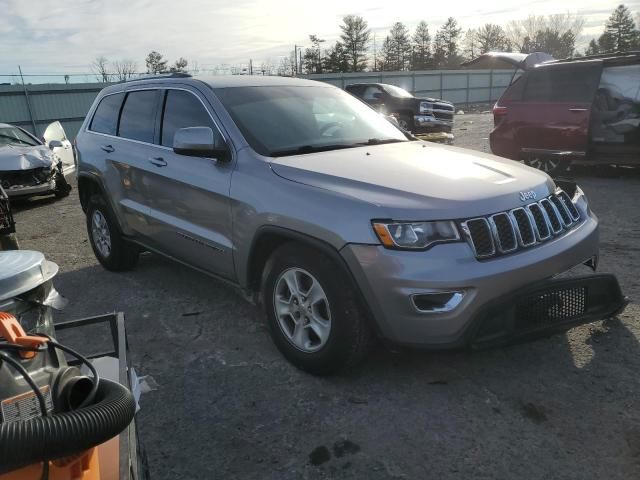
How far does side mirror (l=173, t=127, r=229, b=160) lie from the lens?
350cm

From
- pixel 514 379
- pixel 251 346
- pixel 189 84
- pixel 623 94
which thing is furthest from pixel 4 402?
pixel 623 94

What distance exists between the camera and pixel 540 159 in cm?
876

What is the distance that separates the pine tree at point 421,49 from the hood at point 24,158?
50.3 meters

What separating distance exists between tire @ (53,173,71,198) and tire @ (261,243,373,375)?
7893 mm

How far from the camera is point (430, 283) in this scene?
266 cm

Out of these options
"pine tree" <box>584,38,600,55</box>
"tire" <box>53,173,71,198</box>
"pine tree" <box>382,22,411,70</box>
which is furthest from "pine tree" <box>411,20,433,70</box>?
"tire" <box>53,173,71,198</box>

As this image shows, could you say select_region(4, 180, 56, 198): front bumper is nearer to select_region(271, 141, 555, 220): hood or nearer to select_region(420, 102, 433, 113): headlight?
select_region(271, 141, 555, 220): hood

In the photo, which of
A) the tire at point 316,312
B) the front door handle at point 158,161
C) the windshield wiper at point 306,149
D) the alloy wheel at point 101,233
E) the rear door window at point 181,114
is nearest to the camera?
the tire at point 316,312

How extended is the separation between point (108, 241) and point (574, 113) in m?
6.79

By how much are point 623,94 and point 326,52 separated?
43854 mm

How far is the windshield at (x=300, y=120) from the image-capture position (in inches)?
143

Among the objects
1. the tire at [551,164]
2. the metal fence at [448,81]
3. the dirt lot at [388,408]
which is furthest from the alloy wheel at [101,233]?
the metal fence at [448,81]

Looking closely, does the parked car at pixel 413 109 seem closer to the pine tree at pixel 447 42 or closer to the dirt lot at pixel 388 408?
the dirt lot at pixel 388 408

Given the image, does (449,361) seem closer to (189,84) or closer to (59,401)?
(59,401)
